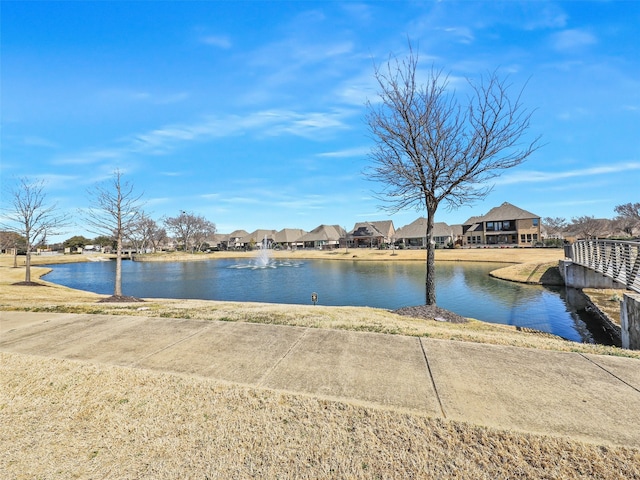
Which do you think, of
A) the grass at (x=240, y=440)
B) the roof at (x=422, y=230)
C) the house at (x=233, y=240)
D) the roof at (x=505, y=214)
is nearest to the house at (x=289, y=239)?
the house at (x=233, y=240)

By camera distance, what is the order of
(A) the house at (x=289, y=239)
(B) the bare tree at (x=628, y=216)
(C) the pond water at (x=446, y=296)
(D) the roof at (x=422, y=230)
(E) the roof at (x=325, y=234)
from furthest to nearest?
1. (A) the house at (x=289, y=239)
2. (E) the roof at (x=325, y=234)
3. (D) the roof at (x=422, y=230)
4. (B) the bare tree at (x=628, y=216)
5. (C) the pond water at (x=446, y=296)

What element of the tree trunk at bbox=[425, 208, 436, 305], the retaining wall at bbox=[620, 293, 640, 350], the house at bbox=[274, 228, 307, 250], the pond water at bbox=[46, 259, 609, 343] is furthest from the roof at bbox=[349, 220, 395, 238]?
the retaining wall at bbox=[620, 293, 640, 350]

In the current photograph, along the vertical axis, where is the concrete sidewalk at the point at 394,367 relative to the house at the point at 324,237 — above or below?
below

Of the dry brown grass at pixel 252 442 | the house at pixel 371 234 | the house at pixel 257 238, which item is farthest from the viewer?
the house at pixel 257 238

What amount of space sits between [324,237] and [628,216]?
228ft

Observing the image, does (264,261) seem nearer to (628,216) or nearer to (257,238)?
(257,238)

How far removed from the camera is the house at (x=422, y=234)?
269 feet

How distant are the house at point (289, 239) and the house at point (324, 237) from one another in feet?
8.12

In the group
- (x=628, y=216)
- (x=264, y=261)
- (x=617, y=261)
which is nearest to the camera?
(x=617, y=261)

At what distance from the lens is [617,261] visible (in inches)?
583

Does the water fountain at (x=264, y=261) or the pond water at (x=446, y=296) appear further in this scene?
the water fountain at (x=264, y=261)

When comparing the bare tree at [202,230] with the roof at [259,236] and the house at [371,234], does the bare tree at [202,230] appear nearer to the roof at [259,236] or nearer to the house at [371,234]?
the roof at [259,236]

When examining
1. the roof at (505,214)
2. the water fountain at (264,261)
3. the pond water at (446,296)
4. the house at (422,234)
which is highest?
the roof at (505,214)

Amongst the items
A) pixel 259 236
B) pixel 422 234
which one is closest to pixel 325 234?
pixel 259 236
